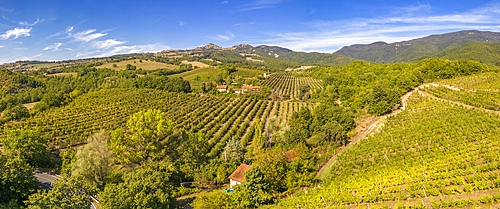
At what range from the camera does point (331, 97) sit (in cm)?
6575

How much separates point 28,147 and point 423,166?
163ft

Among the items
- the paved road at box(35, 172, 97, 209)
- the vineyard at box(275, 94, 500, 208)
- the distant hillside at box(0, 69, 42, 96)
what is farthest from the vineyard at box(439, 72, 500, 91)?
the distant hillside at box(0, 69, 42, 96)

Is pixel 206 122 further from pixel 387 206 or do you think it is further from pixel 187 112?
pixel 387 206

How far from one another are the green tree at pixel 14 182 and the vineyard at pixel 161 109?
22.9m

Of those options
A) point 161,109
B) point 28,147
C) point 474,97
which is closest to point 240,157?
point 28,147

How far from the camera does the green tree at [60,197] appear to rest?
15.0 meters

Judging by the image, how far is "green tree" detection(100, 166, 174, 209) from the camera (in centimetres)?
1630

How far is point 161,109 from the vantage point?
61156 millimetres

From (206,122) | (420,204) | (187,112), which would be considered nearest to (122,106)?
(187,112)

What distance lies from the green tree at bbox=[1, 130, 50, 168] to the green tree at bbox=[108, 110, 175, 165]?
1430 centimetres

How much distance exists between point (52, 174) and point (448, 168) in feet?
153

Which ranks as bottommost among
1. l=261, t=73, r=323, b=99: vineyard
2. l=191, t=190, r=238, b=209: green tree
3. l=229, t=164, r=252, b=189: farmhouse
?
l=229, t=164, r=252, b=189: farmhouse

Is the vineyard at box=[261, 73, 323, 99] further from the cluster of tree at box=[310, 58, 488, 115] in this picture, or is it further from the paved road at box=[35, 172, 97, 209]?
the paved road at box=[35, 172, 97, 209]

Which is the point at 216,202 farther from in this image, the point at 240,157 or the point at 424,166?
the point at 424,166
